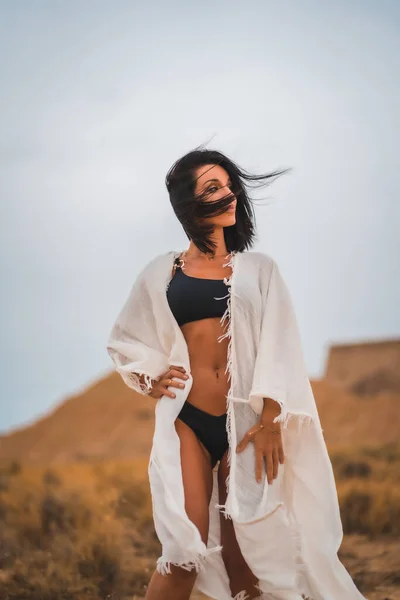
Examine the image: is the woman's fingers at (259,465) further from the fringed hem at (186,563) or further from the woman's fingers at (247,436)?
the fringed hem at (186,563)

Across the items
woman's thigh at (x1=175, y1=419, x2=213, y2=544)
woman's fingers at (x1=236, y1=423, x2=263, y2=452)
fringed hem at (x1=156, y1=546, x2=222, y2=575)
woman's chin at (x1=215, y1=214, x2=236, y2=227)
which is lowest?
fringed hem at (x1=156, y1=546, x2=222, y2=575)

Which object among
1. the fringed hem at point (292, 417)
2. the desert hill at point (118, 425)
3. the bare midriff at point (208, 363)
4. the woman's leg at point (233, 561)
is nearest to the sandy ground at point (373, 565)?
the woman's leg at point (233, 561)

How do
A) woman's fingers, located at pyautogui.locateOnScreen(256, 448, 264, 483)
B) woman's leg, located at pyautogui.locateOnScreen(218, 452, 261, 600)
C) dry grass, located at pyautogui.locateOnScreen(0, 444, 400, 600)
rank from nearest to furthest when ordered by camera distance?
1. woman's fingers, located at pyautogui.locateOnScreen(256, 448, 264, 483)
2. woman's leg, located at pyautogui.locateOnScreen(218, 452, 261, 600)
3. dry grass, located at pyautogui.locateOnScreen(0, 444, 400, 600)

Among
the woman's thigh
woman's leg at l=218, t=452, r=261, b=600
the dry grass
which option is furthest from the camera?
the dry grass

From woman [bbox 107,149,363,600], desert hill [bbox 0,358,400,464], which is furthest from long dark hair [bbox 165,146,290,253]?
desert hill [bbox 0,358,400,464]

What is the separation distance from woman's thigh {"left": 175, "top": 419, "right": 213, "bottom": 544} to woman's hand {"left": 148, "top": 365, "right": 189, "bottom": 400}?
0.15 m

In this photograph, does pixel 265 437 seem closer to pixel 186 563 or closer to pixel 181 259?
pixel 186 563

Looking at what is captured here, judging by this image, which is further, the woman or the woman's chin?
the woman's chin

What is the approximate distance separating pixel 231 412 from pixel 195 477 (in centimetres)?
34

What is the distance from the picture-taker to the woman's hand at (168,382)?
3.78 metres

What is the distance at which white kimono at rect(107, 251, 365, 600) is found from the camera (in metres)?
3.67

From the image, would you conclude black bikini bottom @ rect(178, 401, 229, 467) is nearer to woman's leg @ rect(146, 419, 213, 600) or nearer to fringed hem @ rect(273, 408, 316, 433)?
woman's leg @ rect(146, 419, 213, 600)

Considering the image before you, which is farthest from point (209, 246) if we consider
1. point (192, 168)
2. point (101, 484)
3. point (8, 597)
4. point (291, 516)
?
point (101, 484)

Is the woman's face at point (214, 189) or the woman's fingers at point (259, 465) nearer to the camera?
the woman's fingers at point (259, 465)
